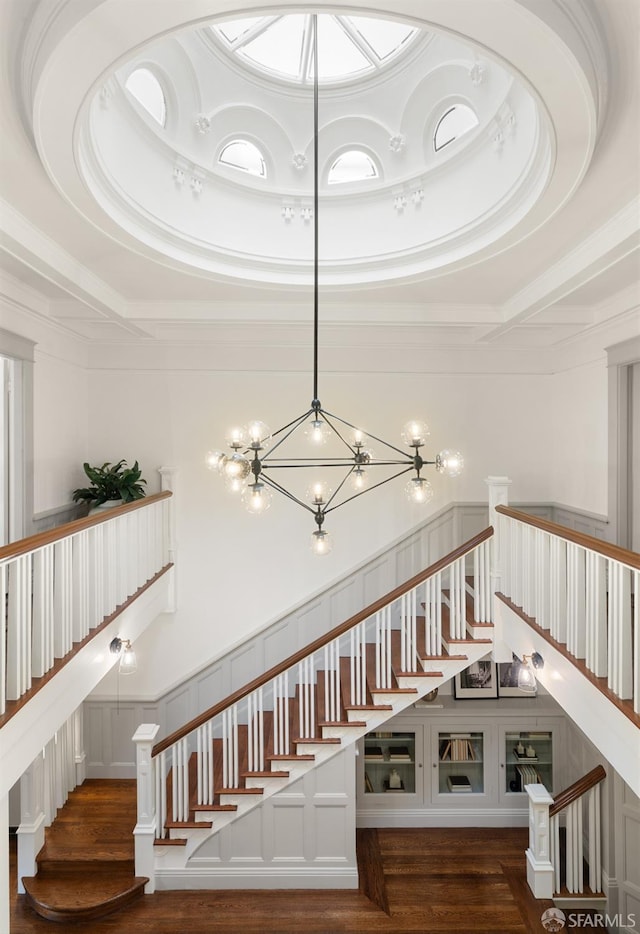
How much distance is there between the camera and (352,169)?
159 inches

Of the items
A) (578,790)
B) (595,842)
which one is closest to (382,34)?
(578,790)

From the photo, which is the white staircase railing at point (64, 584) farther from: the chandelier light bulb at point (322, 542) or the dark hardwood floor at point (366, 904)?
the dark hardwood floor at point (366, 904)

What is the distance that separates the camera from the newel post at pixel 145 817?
4.60m

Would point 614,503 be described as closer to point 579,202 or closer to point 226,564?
point 579,202

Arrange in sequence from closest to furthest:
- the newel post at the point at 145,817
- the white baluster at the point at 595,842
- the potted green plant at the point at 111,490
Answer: the newel post at the point at 145,817
the white baluster at the point at 595,842
the potted green plant at the point at 111,490

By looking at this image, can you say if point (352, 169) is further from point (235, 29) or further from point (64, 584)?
point (64, 584)

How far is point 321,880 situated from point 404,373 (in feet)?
16.4

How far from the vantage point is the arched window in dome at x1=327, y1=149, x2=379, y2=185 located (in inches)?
157

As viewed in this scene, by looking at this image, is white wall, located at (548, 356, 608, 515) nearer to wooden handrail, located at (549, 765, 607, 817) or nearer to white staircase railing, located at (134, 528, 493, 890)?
A: white staircase railing, located at (134, 528, 493, 890)

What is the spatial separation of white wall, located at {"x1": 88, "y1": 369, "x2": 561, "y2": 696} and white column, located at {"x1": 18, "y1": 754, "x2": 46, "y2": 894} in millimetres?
1257

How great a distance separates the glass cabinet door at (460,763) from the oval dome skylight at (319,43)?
6.37m

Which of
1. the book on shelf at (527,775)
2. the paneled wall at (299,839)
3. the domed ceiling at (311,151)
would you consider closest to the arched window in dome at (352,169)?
the domed ceiling at (311,151)

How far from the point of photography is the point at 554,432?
19.9 feet

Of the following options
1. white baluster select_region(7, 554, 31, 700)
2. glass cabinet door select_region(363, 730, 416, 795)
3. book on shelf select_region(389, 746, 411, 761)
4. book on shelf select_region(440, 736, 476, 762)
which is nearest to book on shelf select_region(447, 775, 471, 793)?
book on shelf select_region(440, 736, 476, 762)
